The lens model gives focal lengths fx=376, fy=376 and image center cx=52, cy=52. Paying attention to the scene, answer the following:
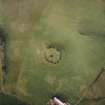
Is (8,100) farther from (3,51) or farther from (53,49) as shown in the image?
(53,49)

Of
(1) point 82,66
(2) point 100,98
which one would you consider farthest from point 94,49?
(2) point 100,98

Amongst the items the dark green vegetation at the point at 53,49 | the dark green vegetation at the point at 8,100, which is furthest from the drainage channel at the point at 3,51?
the dark green vegetation at the point at 8,100

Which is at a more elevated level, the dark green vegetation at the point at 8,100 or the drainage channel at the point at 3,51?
the drainage channel at the point at 3,51

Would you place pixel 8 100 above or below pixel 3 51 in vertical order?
below

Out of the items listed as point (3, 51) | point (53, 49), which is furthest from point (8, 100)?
point (53, 49)

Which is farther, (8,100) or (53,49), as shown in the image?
(53,49)

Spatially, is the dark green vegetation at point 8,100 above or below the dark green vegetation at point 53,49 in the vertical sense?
below

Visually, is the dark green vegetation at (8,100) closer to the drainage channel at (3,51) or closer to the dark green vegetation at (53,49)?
the dark green vegetation at (53,49)

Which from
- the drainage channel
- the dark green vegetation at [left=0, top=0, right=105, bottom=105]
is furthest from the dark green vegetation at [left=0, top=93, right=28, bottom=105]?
the drainage channel
